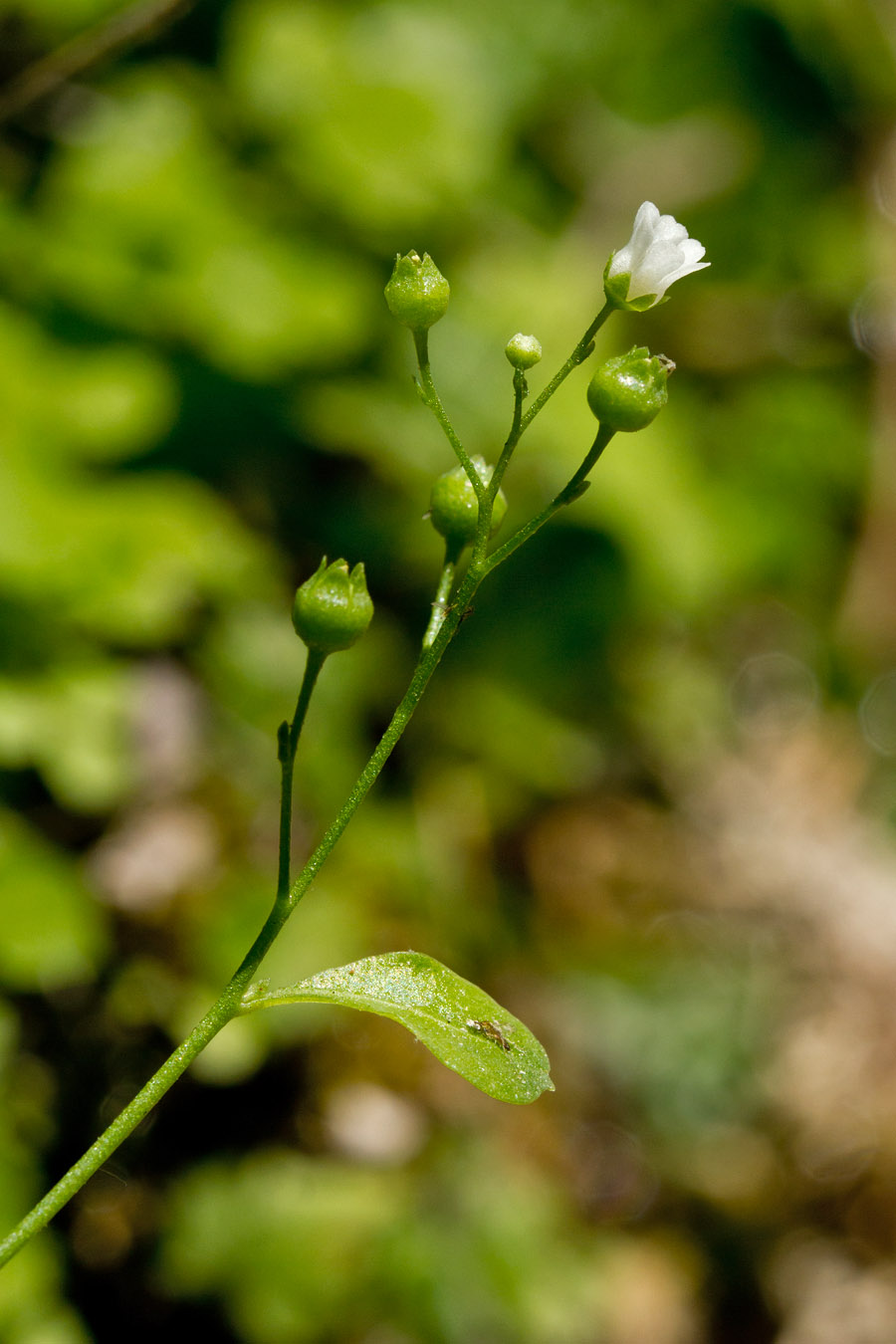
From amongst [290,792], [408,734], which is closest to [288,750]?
[290,792]

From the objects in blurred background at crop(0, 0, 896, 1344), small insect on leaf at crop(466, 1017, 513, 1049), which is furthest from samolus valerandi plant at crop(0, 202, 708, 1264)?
blurred background at crop(0, 0, 896, 1344)

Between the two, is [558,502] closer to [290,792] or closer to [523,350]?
[523,350]

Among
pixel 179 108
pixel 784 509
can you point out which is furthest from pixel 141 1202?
pixel 784 509

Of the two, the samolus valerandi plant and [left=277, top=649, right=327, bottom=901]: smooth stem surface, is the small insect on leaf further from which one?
[left=277, top=649, right=327, bottom=901]: smooth stem surface

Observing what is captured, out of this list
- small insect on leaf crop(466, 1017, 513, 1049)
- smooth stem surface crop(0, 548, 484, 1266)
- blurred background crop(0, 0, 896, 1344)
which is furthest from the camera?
blurred background crop(0, 0, 896, 1344)

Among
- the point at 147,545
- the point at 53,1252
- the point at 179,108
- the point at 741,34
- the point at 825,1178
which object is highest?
the point at 741,34

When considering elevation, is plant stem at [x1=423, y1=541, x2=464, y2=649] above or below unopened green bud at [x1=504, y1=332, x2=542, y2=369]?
below

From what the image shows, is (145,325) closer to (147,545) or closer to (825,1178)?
(147,545)
